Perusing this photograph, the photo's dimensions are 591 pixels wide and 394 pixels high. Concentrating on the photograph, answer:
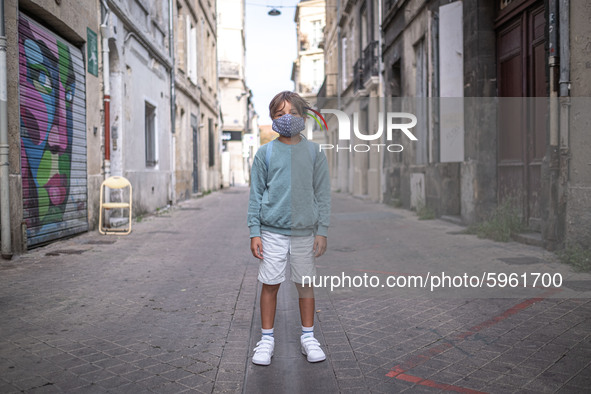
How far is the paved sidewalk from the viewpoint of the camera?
9.37ft

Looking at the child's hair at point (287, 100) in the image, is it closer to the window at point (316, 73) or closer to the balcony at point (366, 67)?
the balcony at point (366, 67)

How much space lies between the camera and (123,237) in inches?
344

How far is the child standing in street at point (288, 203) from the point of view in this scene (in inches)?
121

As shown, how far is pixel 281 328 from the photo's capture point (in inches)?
150

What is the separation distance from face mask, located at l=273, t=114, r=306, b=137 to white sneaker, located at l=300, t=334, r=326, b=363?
118 cm

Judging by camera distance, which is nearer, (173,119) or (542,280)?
(542,280)

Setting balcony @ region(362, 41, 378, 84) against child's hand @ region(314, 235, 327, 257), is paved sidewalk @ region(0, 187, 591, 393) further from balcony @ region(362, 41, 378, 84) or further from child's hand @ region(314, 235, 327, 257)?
balcony @ region(362, 41, 378, 84)

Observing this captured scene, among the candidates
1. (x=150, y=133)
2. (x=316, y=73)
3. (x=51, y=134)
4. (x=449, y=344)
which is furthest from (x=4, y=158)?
(x=316, y=73)

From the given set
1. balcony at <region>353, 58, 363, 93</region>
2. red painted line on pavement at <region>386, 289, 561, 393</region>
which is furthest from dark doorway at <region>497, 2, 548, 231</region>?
balcony at <region>353, 58, 363, 93</region>

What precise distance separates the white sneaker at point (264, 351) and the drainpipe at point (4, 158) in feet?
14.0

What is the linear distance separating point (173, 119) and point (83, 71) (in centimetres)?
770

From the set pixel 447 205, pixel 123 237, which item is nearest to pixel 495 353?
pixel 123 237

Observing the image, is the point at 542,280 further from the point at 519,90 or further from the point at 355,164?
Answer: the point at 355,164

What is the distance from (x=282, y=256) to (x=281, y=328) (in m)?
0.90
